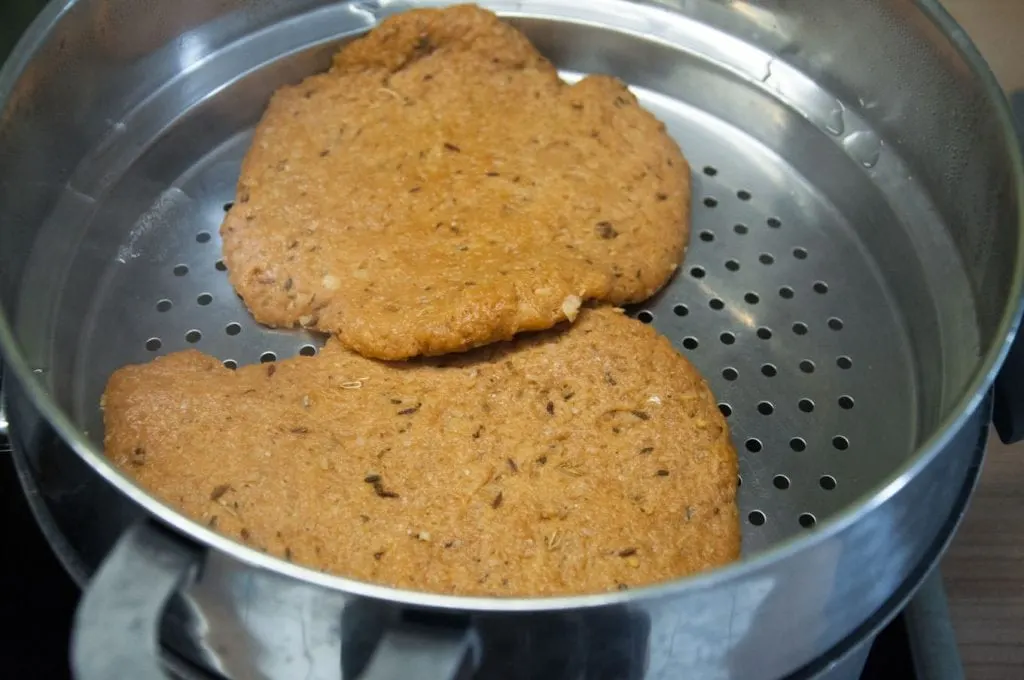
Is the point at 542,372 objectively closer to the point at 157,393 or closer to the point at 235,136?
the point at 157,393

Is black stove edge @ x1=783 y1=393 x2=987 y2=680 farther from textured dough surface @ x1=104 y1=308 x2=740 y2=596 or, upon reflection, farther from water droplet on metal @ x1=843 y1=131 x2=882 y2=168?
water droplet on metal @ x1=843 y1=131 x2=882 y2=168

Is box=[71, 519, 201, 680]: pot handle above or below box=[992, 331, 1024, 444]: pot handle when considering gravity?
above

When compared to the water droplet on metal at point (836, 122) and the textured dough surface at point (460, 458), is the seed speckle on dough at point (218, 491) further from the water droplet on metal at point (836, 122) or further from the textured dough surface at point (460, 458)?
the water droplet on metal at point (836, 122)

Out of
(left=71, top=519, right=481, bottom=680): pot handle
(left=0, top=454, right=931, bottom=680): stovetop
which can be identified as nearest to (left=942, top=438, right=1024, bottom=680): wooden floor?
(left=0, top=454, right=931, bottom=680): stovetop

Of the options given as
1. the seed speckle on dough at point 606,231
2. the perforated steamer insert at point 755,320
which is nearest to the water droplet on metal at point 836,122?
the perforated steamer insert at point 755,320

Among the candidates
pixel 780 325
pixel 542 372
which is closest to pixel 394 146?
pixel 542 372

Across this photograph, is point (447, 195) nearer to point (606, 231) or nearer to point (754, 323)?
point (606, 231)
